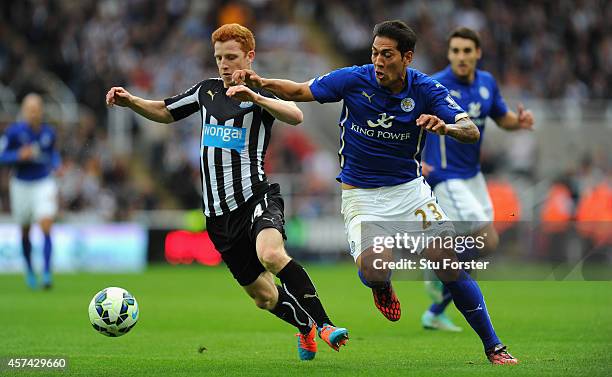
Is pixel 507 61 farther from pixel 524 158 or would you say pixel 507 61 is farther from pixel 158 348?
pixel 158 348

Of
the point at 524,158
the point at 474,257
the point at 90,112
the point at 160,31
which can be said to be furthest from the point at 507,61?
the point at 474,257

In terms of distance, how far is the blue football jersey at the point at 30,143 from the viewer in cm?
1545

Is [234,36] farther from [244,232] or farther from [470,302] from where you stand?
[470,302]

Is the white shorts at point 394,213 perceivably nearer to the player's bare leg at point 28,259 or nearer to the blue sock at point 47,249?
the blue sock at point 47,249

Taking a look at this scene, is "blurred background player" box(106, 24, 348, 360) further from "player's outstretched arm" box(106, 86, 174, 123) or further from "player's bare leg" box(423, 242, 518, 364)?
"player's bare leg" box(423, 242, 518, 364)

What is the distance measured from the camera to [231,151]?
8227mm

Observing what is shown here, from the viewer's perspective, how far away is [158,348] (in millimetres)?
9031

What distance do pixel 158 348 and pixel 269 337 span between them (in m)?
1.28

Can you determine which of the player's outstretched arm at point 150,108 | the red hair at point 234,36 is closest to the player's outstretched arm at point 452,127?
the red hair at point 234,36

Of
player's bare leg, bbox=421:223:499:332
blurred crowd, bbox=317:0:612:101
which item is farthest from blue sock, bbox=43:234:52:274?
blurred crowd, bbox=317:0:612:101

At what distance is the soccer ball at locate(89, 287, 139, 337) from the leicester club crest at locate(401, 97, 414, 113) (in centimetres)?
265

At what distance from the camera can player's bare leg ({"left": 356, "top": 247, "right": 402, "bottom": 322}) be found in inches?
309

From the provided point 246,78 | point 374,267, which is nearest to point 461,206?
point 374,267

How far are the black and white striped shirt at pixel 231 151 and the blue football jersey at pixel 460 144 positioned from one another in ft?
9.13
